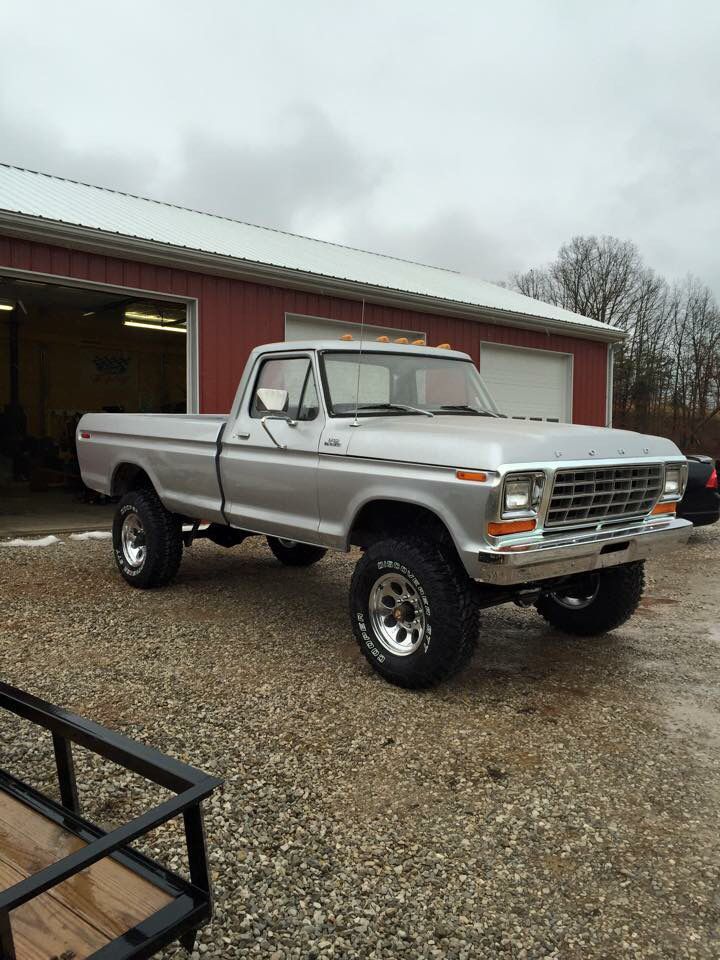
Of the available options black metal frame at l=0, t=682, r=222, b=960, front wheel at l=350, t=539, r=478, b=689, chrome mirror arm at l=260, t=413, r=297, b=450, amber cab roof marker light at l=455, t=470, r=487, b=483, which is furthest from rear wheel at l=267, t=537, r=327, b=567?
black metal frame at l=0, t=682, r=222, b=960

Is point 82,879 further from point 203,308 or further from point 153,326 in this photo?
point 153,326

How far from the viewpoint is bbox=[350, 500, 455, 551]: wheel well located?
4.21 meters

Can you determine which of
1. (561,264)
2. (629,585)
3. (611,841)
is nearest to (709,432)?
(561,264)

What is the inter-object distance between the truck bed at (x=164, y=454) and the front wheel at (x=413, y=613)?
1.76 meters

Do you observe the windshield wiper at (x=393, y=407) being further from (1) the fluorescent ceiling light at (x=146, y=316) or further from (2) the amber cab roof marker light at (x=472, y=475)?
(1) the fluorescent ceiling light at (x=146, y=316)

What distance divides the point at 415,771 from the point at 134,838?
2031mm

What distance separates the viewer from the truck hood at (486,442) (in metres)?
3.82

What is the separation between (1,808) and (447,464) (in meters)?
2.56

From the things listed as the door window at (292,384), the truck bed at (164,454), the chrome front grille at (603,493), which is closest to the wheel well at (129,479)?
the truck bed at (164,454)

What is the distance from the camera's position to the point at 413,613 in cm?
428

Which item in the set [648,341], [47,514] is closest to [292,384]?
[47,514]

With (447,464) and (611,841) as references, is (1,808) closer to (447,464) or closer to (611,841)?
(611,841)

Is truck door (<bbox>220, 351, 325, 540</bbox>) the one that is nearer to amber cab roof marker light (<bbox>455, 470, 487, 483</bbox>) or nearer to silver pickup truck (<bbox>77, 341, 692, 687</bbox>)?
silver pickup truck (<bbox>77, 341, 692, 687</bbox>)

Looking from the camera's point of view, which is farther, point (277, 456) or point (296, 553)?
point (296, 553)
